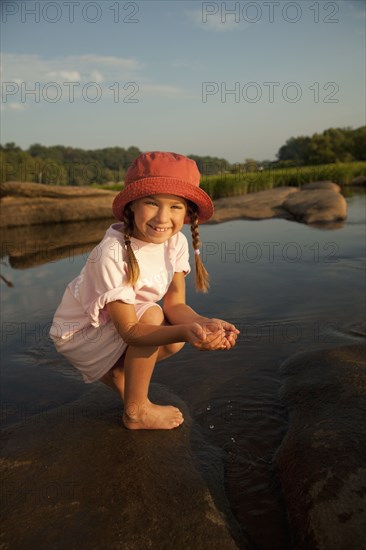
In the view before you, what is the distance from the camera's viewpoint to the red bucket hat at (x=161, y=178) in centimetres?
211

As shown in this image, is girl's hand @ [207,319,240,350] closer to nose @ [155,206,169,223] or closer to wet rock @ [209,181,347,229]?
nose @ [155,206,169,223]

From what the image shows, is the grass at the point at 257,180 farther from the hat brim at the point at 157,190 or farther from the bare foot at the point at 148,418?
the bare foot at the point at 148,418

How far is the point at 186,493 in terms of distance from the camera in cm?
175

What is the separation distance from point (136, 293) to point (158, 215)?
0.42m

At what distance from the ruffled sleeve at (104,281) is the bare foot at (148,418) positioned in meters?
0.44

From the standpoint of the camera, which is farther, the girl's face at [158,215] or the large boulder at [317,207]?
the large boulder at [317,207]

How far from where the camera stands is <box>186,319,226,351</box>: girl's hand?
1808 mm

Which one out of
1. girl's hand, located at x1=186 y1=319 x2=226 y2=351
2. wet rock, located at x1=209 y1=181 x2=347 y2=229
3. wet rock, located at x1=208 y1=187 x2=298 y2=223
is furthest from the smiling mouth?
wet rock, located at x1=208 y1=187 x2=298 y2=223

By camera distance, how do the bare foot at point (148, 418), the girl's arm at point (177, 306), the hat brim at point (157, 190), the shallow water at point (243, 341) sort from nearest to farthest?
the shallow water at point (243, 341) < the hat brim at point (157, 190) < the bare foot at point (148, 418) < the girl's arm at point (177, 306)

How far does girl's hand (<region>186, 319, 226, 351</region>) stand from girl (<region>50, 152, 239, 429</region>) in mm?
60

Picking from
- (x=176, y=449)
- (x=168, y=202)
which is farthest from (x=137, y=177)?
(x=176, y=449)

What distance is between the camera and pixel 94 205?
13.9m

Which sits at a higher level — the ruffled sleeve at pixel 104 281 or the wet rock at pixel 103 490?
the ruffled sleeve at pixel 104 281

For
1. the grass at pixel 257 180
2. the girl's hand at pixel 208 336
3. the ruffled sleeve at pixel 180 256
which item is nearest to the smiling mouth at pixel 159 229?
the ruffled sleeve at pixel 180 256
